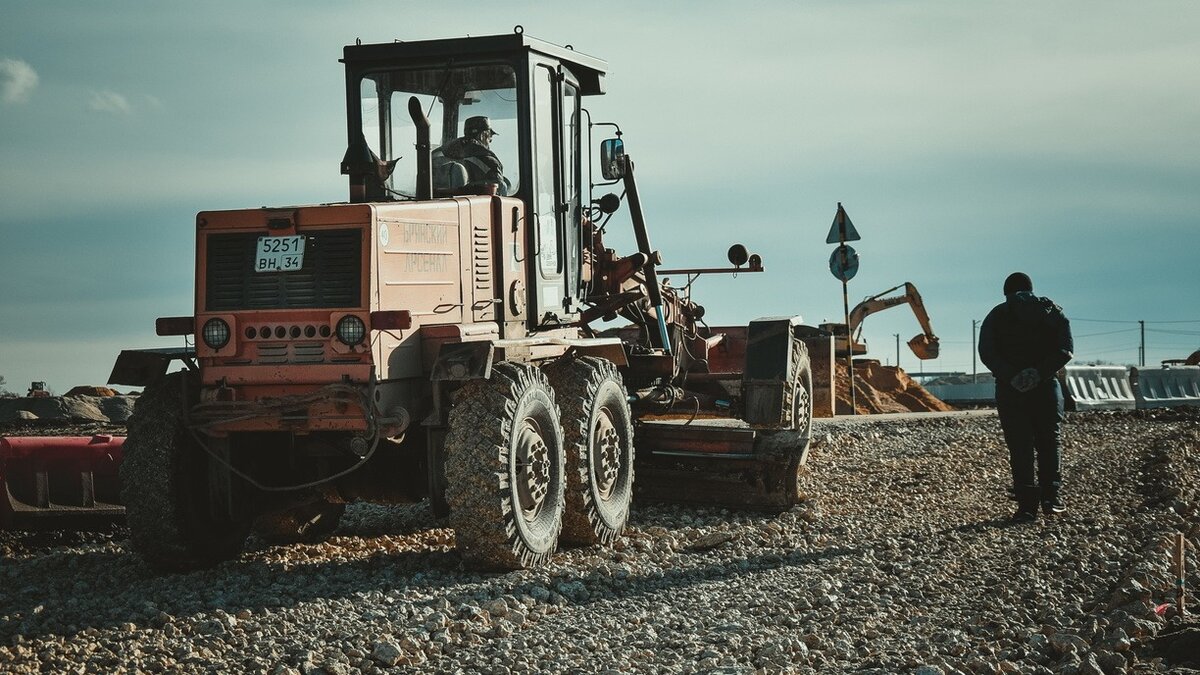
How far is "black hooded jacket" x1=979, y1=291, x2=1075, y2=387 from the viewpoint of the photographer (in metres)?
10.1

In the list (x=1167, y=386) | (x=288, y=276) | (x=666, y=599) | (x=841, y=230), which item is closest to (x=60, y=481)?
(x=288, y=276)

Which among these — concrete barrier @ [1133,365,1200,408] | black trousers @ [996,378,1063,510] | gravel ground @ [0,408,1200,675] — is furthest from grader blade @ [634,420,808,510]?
concrete barrier @ [1133,365,1200,408]

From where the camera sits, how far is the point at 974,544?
9.20 metres

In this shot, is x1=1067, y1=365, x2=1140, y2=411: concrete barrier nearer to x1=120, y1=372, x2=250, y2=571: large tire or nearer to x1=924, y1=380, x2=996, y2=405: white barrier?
x1=924, y1=380, x2=996, y2=405: white barrier

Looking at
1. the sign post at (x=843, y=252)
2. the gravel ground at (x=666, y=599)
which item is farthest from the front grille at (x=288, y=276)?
the sign post at (x=843, y=252)

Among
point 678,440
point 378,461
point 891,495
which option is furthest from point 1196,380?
point 378,461

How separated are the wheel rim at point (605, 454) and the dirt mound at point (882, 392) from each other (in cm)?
1563

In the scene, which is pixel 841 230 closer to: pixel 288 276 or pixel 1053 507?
pixel 1053 507

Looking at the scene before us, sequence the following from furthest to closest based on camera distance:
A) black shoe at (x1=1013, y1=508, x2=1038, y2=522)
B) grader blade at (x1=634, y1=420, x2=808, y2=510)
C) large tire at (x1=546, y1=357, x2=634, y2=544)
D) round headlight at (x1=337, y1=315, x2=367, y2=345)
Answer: grader blade at (x1=634, y1=420, x2=808, y2=510) → black shoe at (x1=1013, y1=508, x2=1038, y2=522) → large tire at (x1=546, y1=357, x2=634, y2=544) → round headlight at (x1=337, y1=315, x2=367, y2=345)

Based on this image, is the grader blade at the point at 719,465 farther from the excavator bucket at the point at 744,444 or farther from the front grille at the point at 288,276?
the front grille at the point at 288,276

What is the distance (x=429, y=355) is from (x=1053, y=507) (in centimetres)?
499

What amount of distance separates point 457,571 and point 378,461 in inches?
46.5

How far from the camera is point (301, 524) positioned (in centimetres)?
927

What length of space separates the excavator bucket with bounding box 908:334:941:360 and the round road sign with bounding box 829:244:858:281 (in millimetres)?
4066
